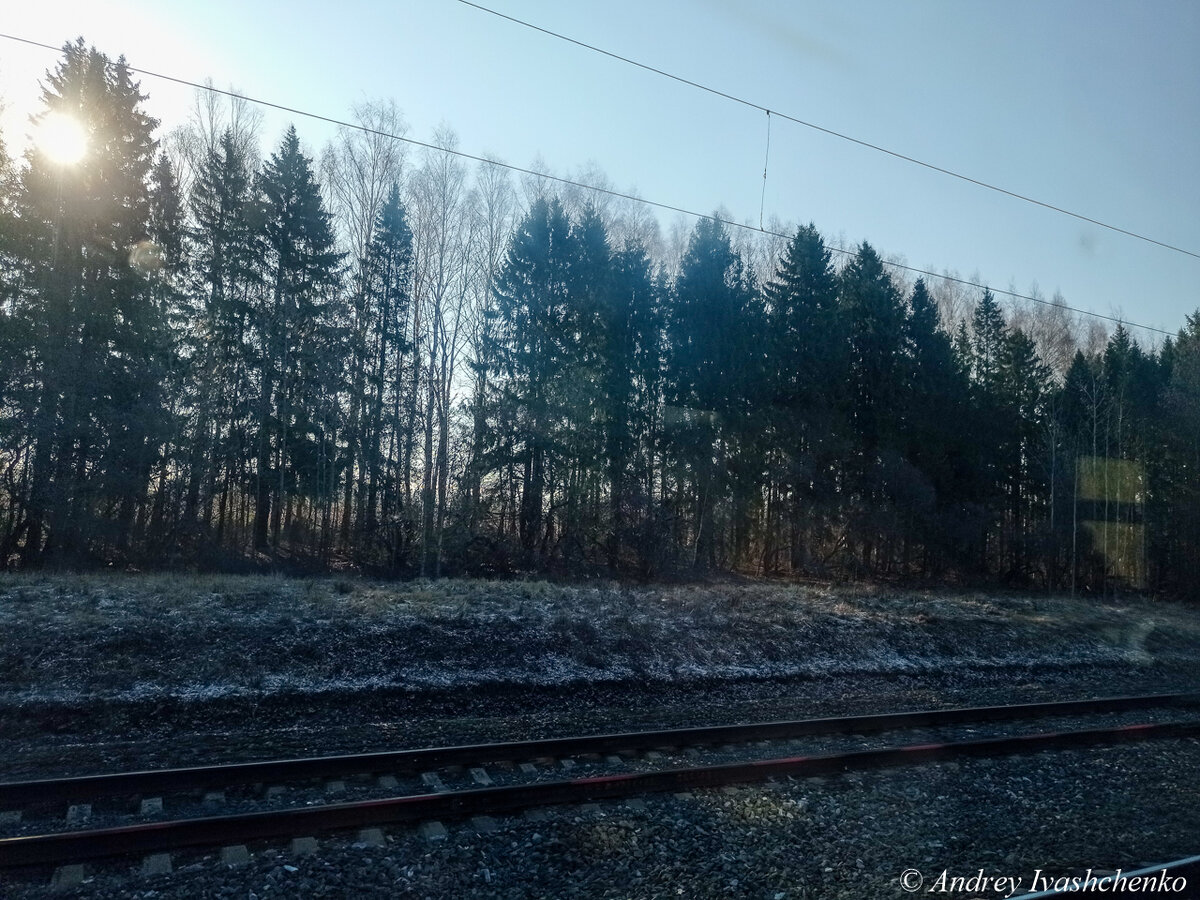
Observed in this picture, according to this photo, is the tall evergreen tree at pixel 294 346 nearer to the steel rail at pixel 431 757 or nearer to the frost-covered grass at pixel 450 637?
the frost-covered grass at pixel 450 637

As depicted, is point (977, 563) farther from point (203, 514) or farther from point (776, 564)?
point (203, 514)

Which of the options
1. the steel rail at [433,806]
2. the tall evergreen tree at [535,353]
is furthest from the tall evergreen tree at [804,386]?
the steel rail at [433,806]

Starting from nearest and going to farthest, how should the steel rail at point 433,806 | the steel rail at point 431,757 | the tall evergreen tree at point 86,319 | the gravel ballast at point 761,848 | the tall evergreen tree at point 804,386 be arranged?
the gravel ballast at point 761,848 < the steel rail at point 433,806 < the steel rail at point 431,757 < the tall evergreen tree at point 86,319 < the tall evergreen tree at point 804,386

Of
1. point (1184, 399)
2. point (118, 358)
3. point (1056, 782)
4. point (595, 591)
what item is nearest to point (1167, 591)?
point (1184, 399)

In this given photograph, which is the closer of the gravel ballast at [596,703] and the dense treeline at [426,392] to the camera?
the gravel ballast at [596,703]

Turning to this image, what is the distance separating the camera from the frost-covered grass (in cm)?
1148

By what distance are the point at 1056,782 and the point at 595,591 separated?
11.0m

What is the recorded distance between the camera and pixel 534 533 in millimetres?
29312

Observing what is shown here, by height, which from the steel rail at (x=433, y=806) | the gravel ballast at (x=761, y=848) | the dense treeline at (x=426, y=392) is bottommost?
the gravel ballast at (x=761, y=848)

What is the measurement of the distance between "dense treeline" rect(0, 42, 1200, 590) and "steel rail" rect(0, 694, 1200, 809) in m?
17.6

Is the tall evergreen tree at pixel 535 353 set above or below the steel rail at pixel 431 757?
above

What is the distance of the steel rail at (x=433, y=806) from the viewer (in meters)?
5.77

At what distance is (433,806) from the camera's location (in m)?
6.70

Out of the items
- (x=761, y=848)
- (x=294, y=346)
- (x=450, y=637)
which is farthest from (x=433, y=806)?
(x=294, y=346)
